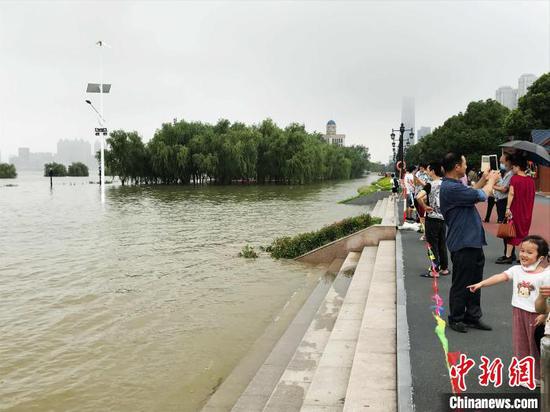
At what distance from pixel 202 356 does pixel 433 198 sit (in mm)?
4400

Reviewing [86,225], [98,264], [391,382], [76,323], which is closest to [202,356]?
[76,323]

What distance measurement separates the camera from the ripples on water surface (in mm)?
5930

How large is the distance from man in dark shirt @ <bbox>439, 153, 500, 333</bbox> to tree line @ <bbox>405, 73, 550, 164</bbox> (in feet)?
124

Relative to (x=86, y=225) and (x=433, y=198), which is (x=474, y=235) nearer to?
(x=433, y=198)

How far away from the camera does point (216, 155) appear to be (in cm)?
6178

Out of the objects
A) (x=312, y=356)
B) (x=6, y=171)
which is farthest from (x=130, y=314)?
(x=6, y=171)

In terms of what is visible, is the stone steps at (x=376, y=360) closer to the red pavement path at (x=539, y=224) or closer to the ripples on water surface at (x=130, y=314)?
the ripples on water surface at (x=130, y=314)

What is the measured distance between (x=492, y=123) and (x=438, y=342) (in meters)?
57.9

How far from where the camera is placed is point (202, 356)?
681 cm

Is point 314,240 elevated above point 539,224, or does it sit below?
below

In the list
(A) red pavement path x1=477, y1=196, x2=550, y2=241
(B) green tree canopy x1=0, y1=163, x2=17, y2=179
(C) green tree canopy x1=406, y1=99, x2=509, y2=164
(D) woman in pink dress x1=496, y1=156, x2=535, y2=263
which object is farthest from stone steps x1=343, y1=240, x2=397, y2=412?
(B) green tree canopy x1=0, y1=163, x2=17, y2=179

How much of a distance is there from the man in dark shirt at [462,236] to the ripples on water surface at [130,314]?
10.4 ft

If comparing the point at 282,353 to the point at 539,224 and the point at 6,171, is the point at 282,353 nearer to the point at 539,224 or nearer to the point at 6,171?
the point at 539,224

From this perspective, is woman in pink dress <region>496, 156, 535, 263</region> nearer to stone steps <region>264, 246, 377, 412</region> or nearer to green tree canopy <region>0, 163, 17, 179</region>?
stone steps <region>264, 246, 377, 412</region>
